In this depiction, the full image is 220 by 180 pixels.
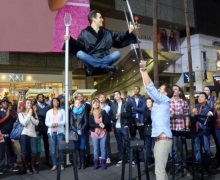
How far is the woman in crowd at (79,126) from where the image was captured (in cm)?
698

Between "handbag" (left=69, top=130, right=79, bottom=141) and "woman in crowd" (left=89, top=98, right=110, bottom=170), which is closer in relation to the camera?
"handbag" (left=69, top=130, right=79, bottom=141)

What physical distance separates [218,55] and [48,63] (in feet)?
60.2

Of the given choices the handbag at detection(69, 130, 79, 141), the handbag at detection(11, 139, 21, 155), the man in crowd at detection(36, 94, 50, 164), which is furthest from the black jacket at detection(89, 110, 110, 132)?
the handbag at detection(11, 139, 21, 155)

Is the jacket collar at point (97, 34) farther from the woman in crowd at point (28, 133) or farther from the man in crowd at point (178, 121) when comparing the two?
the woman in crowd at point (28, 133)

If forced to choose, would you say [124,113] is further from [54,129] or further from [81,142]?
[54,129]

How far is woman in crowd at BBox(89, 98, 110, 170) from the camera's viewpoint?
685cm

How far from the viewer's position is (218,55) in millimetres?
28016

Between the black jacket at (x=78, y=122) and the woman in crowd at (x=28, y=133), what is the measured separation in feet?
2.84

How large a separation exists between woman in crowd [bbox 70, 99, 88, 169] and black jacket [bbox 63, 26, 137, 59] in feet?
9.66

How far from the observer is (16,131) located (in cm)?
663

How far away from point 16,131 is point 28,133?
332 mm

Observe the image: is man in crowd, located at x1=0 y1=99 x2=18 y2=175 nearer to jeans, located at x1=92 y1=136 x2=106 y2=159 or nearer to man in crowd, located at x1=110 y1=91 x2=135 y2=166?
jeans, located at x1=92 y1=136 x2=106 y2=159

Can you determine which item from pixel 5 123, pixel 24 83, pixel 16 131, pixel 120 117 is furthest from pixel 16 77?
pixel 120 117

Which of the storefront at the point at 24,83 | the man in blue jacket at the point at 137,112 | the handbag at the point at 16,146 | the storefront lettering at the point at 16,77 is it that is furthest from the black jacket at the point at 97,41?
the storefront lettering at the point at 16,77
